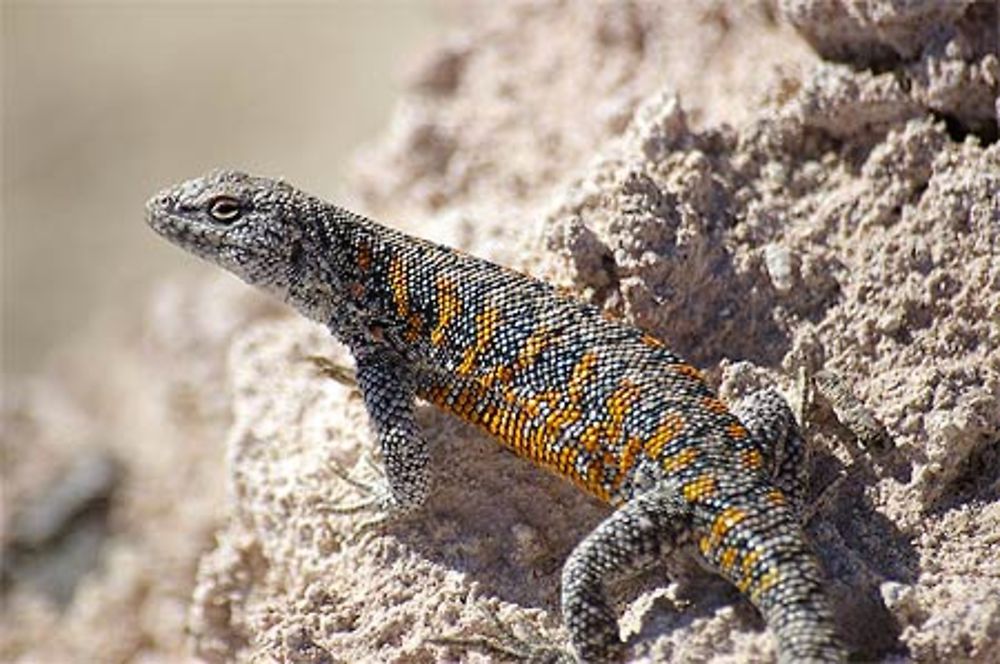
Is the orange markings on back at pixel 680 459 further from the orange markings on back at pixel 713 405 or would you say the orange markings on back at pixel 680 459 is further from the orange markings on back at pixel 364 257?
the orange markings on back at pixel 364 257

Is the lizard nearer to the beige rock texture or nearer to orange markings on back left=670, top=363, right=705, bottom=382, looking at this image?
orange markings on back left=670, top=363, right=705, bottom=382

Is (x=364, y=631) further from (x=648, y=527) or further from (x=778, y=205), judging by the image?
(x=778, y=205)

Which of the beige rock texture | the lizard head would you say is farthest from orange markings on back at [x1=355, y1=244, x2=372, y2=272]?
the beige rock texture

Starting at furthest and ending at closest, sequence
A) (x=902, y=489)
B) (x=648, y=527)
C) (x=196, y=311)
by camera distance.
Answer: (x=196, y=311)
(x=902, y=489)
(x=648, y=527)

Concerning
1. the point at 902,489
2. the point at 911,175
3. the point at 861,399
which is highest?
the point at 911,175

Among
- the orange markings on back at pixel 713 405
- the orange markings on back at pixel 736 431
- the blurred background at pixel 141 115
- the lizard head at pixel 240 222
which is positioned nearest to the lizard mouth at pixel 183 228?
the lizard head at pixel 240 222

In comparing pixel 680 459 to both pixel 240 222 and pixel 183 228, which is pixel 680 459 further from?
pixel 183 228

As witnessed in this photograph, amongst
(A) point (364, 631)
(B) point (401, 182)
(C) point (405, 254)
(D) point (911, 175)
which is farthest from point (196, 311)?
(D) point (911, 175)
